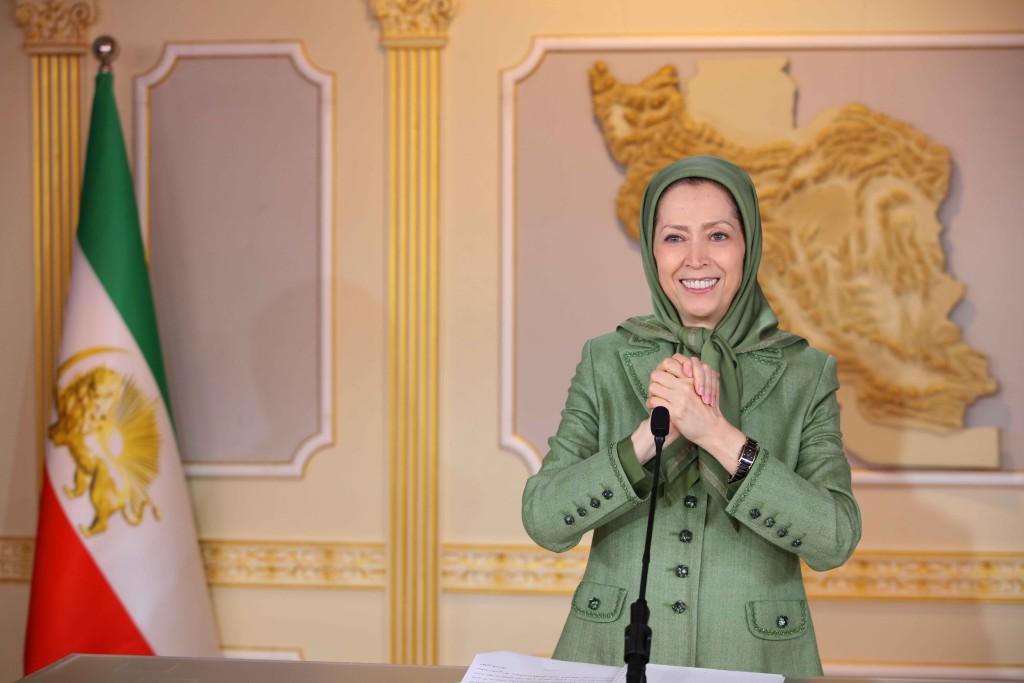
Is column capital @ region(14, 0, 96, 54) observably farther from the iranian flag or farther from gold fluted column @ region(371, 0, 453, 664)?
gold fluted column @ region(371, 0, 453, 664)

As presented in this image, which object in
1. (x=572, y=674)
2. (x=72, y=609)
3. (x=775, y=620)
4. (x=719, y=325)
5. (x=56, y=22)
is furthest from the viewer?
(x=56, y=22)

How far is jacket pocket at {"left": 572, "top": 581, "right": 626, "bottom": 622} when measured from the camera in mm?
1666

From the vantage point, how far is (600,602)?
5.53 feet

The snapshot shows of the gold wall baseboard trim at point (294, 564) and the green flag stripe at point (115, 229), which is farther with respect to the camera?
the gold wall baseboard trim at point (294, 564)

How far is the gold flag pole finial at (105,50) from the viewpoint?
317cm

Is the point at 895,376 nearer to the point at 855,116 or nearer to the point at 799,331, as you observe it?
the point at 799,331

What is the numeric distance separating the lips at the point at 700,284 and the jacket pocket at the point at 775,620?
514mm

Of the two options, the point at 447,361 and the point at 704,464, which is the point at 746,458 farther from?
the point at 447,361

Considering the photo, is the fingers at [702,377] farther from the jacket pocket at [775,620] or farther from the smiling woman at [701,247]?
the jacket pocket at [775,620]

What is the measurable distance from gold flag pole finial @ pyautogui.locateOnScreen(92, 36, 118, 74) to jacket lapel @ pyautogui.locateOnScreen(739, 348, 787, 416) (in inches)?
92.7

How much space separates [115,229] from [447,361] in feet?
3.58

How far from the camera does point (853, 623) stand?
3.18 m

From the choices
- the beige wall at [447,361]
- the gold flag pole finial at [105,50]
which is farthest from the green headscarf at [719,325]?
the gold flag pole finial at [105,50]

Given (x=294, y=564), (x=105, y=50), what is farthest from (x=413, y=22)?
(x=294, y=564)
